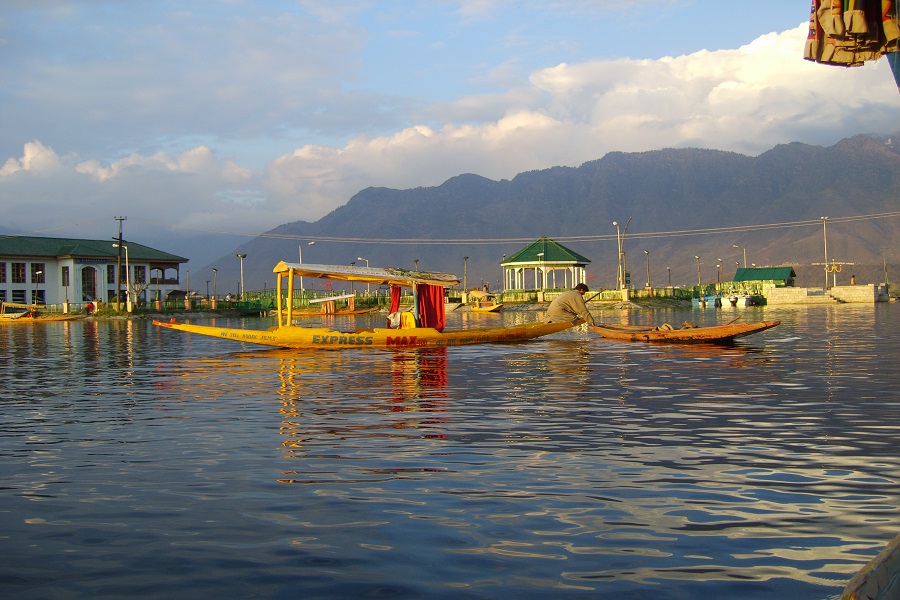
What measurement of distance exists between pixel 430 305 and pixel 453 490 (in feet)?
69.9

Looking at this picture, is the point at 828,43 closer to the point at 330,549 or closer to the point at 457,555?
the point at 457,555

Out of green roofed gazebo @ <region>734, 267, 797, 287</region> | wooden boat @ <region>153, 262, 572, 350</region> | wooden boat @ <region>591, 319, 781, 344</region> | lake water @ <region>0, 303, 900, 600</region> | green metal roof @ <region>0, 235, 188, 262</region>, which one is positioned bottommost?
lake water @ <region>0, 303, 900, 600</region>

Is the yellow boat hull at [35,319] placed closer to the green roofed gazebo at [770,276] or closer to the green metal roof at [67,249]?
the green metal roof at [67,249]

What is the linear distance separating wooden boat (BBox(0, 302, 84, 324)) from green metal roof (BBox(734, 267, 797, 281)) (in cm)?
8521

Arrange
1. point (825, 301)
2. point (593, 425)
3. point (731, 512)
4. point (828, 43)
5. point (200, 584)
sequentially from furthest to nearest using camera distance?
point (825, 301)
point (593, 425)
point (731, 512)
point (828, 43)
point (200, 584)

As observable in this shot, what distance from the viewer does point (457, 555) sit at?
5.75 m

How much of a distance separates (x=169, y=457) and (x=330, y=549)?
4171 millimetres

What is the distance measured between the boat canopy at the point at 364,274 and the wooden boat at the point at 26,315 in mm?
54126

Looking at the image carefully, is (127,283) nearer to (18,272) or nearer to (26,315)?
(26,315)

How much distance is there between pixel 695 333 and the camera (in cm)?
2588

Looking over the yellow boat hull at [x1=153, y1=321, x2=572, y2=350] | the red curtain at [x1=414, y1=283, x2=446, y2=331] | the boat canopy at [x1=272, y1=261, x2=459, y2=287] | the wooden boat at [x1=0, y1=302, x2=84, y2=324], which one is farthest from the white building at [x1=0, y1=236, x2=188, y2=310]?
the boat canopy at [x1=272, y1=261, x2=459, y2=287]

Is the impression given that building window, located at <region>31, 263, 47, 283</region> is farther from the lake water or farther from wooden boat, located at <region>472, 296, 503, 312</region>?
the lake water

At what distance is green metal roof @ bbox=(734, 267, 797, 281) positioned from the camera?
111012mm

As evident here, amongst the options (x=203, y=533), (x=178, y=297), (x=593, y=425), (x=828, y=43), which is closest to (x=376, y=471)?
(x=203, y=533)
